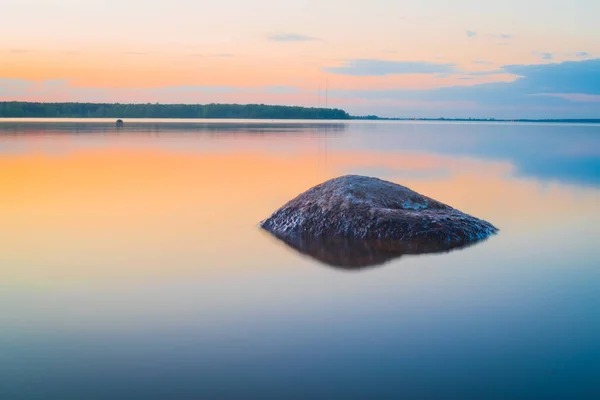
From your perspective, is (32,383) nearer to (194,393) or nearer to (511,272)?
(194,393)

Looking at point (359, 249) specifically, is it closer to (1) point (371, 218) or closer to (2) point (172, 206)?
(1) point (371, 218)

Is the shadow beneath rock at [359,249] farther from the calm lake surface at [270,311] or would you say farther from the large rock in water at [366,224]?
the calm lake surface at [270,311]

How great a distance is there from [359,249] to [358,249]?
2 cm

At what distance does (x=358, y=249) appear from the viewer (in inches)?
413

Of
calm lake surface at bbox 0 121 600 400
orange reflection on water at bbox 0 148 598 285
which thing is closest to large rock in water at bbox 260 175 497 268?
calm lake surface at bbox 0 121 600 400

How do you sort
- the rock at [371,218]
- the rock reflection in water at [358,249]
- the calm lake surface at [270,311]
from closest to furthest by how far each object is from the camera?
the calm lake surface at [270,311]
the rock reflection in water at [358,249]
the rock at [371,218]

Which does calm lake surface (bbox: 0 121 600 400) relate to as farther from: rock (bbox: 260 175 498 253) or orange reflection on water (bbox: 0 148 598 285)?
rock (bbox: 260 175 498 253)

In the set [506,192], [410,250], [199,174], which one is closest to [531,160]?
[506,192]

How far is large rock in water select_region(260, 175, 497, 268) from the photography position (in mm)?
10492

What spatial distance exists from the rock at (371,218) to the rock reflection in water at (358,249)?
59mm

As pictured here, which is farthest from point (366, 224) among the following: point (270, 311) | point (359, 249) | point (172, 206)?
point (172, 206)

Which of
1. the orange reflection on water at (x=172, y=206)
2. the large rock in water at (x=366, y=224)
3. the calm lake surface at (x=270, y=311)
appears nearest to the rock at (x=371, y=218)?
the large rock in water at (x=366, y=224)

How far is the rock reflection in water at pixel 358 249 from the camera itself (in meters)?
9.84

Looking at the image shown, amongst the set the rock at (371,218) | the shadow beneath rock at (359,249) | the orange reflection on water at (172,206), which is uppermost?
the rock at (371,218)
